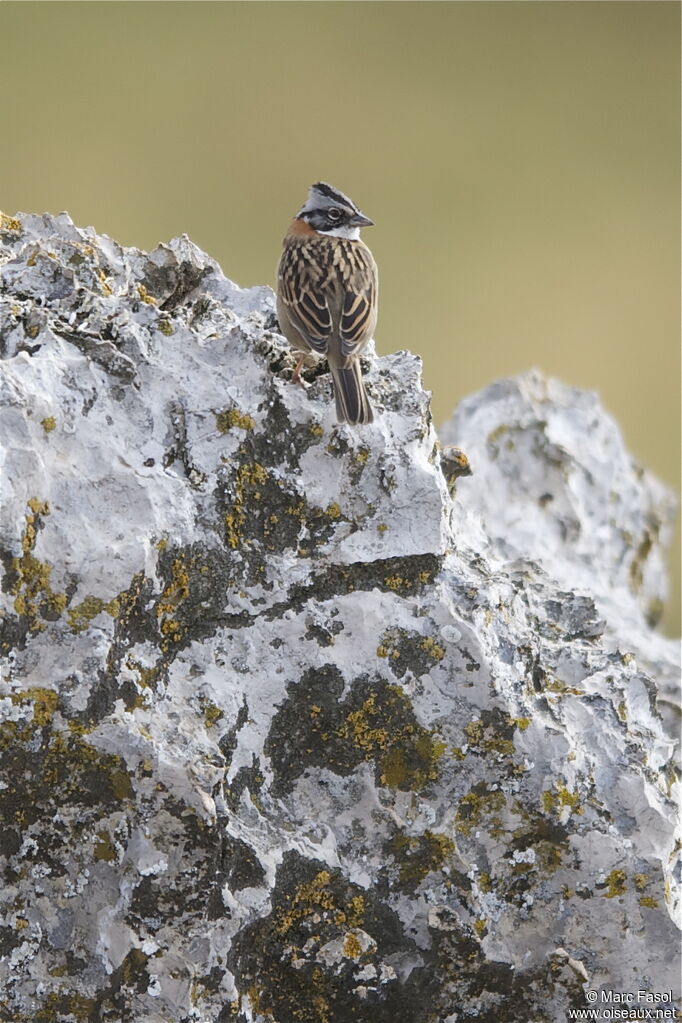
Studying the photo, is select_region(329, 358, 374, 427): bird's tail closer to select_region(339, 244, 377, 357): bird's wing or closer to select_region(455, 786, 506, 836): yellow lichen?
select_region(339, 244, 377, 357): bird's wing

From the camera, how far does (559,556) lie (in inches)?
233

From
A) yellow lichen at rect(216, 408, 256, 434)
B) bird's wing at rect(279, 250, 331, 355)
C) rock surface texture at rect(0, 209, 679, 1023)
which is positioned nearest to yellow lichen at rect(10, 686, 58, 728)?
rock surface texture at rect(0, 209, 679, 1023)

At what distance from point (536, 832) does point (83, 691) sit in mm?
1576

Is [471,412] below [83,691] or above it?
above

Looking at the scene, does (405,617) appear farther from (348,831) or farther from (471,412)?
(471,412)

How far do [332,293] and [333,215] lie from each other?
0.84 m

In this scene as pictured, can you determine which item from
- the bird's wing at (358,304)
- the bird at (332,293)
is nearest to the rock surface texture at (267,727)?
the bird at (332,293)

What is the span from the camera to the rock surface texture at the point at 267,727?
9.82 feet

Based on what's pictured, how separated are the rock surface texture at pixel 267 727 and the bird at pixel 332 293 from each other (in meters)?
0.12

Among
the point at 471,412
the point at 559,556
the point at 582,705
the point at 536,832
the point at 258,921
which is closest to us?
the point at 258,921

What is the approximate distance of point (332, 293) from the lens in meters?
4.45

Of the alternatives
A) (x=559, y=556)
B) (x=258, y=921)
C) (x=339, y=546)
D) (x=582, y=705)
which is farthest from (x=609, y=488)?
(x=258, y=921)

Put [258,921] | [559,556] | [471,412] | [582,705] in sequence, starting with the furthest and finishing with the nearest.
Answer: [471,412]
[559,556]
[582,705]
[258,921]

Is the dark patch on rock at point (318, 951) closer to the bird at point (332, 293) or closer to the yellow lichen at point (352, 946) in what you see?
the yellow lichen at point (352, 946)
